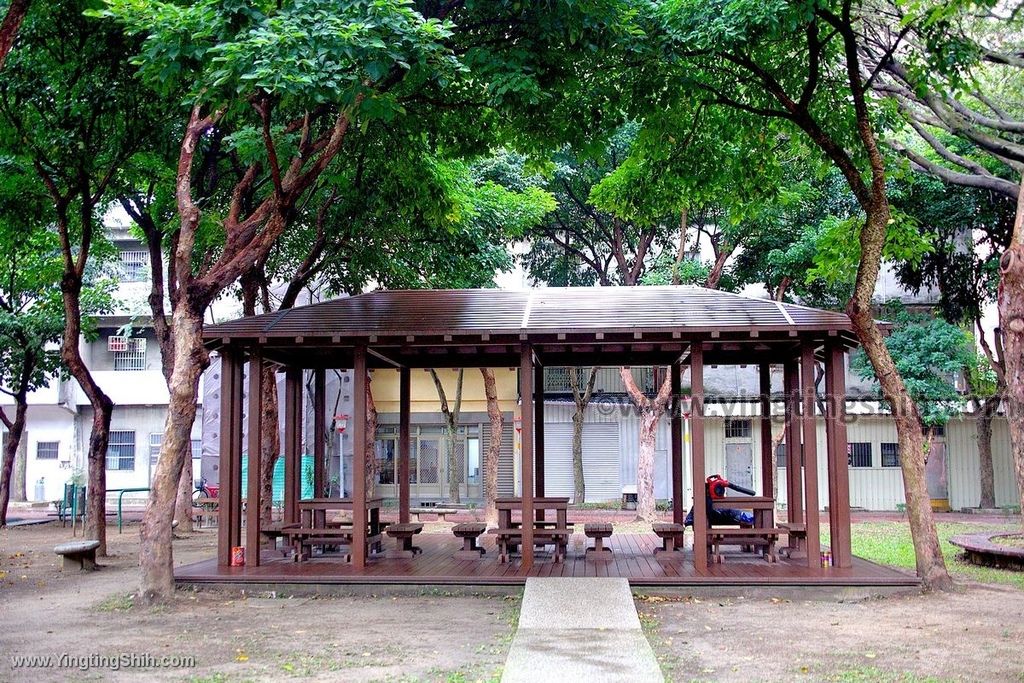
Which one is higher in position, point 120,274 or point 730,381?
point 120,274

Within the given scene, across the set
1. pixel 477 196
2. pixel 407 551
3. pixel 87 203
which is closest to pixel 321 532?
pixel 407 551

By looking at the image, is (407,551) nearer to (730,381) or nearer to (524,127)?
(524,127)

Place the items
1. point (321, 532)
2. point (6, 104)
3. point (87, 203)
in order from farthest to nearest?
1. point (87, 203)
2. point (6, 104)
3. point (321, 532)

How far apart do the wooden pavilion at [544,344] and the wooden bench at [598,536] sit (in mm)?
1069

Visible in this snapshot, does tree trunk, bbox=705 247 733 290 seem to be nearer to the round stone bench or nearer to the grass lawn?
the grass lawn

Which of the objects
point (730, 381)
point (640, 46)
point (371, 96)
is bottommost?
point (730, 381)

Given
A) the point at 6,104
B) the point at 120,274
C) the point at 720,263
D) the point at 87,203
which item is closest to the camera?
the point at 6,104

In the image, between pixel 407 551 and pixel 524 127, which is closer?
pixel 524 127

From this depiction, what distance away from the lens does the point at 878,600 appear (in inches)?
446

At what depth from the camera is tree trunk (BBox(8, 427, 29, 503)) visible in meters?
32.3

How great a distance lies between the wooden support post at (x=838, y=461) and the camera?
12.0 m

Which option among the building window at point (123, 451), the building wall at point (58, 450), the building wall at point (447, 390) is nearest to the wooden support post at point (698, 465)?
the building wall at point (447, 390)

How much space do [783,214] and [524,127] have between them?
11.3 meters

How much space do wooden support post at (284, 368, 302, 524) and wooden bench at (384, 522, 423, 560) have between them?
143 cm
